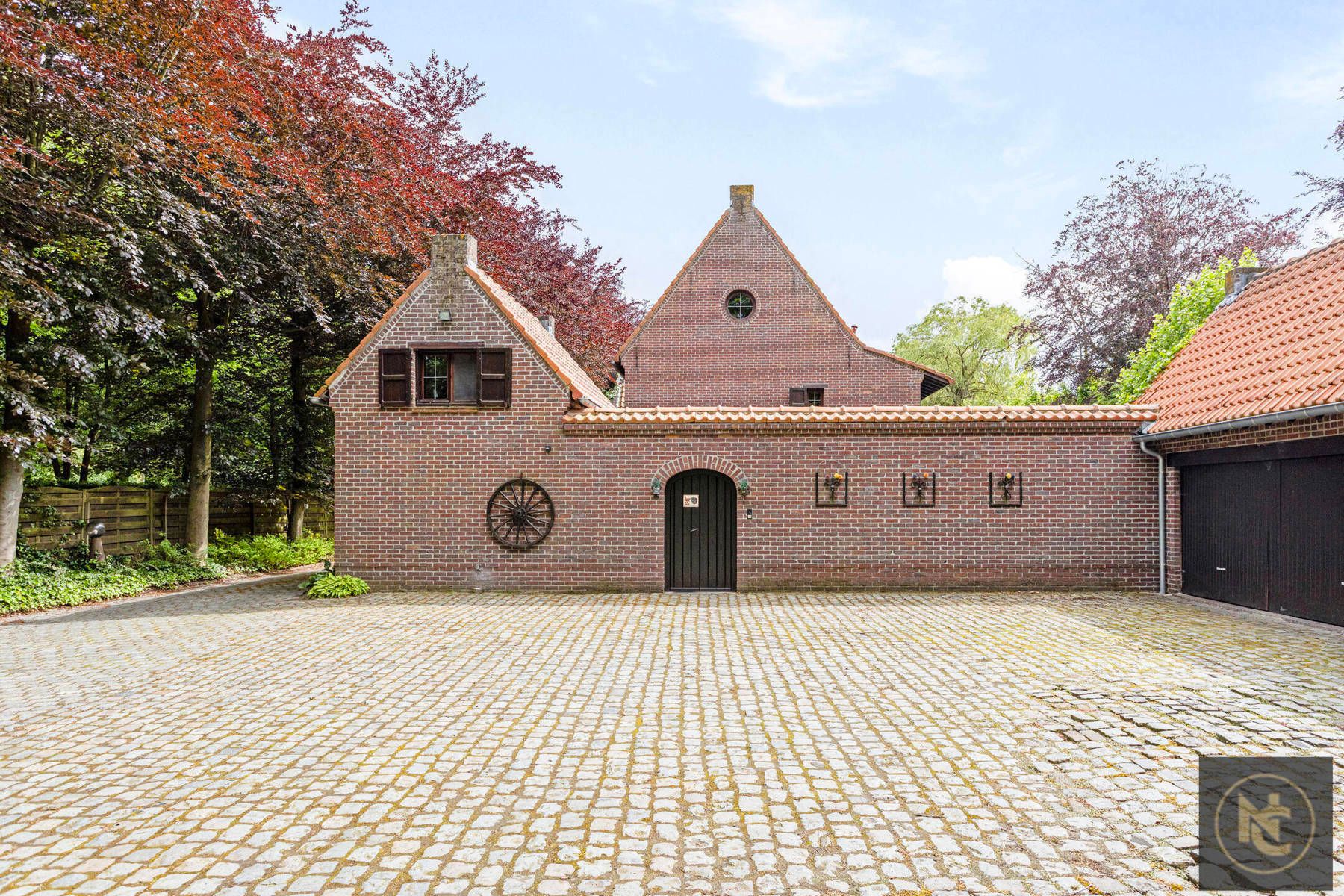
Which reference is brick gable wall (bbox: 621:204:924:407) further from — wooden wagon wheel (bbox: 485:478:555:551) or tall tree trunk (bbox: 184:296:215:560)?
tall tree trunk (bbox: 184:296:215:560)

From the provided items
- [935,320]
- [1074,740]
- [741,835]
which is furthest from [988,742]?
[935,320]

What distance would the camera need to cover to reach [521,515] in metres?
13.5

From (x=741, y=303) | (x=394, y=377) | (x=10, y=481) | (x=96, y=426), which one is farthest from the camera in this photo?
(x=741, y=303)

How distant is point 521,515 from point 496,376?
2480 mm

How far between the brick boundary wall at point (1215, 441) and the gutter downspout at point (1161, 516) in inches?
1.8

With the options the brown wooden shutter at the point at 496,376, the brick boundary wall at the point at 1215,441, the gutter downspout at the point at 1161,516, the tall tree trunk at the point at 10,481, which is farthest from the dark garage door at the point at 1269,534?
the tall tree trunk at the point at 10,481

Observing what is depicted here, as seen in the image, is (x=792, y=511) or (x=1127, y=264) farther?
(x=1127, y=264)

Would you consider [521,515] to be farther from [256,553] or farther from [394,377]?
[256,553]

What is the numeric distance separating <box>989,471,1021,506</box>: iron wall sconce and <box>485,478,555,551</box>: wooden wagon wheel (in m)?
7.48

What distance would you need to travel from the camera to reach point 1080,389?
1093 inches

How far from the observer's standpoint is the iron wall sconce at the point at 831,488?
43.8 ft

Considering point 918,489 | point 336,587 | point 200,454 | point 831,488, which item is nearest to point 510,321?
point 336,587

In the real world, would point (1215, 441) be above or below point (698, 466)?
above

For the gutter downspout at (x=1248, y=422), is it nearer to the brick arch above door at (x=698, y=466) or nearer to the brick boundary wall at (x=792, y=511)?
the brick boundary wall at (x=792, y=511)
